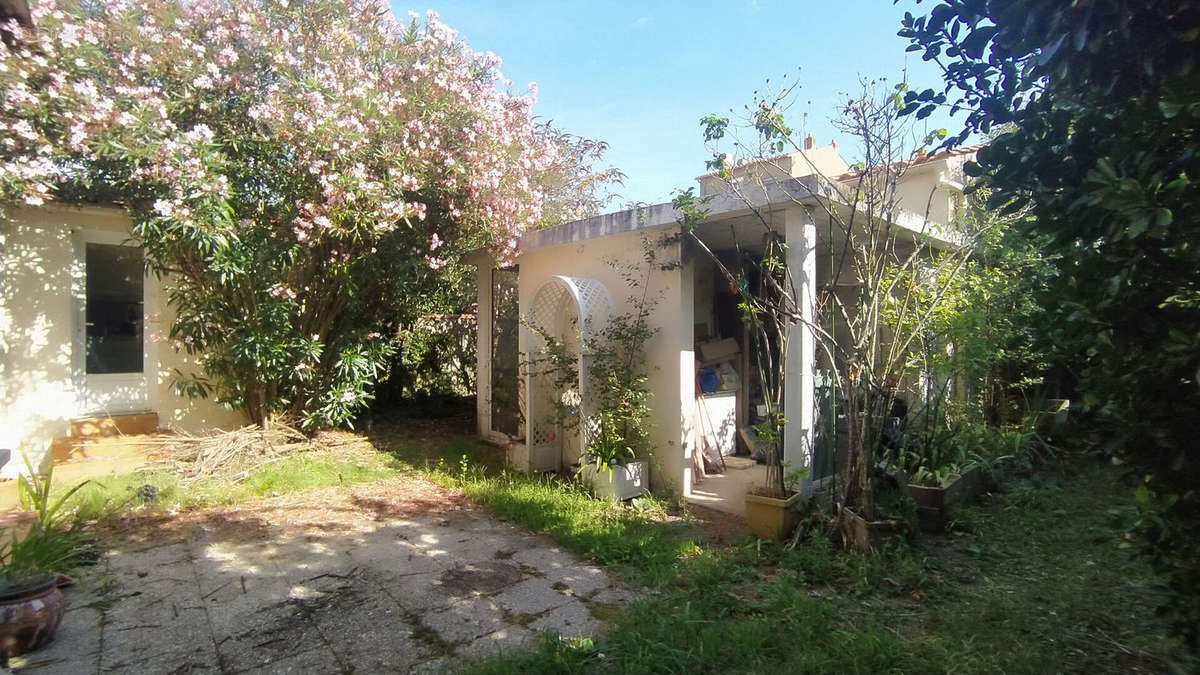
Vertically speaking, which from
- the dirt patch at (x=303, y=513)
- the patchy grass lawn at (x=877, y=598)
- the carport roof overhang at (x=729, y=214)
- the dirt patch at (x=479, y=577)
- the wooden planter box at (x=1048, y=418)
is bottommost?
the dirt patch at (x=479, y=577)

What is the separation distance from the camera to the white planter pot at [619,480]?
571 cm

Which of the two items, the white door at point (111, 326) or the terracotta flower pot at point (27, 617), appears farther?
the white door at point (111, 326)

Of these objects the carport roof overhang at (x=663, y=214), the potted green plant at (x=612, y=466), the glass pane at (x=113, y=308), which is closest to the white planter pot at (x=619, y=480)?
the potted green plant at (x=612, y=466)

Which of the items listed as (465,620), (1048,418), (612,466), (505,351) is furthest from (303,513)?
(1048,418)

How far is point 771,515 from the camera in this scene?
187 inches

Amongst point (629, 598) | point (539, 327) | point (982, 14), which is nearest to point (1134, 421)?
point (982, 14)

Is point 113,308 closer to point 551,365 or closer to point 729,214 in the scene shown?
point 551,365

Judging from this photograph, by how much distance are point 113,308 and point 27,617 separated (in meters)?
5.33

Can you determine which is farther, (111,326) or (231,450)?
(111,326)

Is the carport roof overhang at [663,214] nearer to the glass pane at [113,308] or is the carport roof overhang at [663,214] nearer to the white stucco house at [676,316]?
the white stucco house at [676,316]

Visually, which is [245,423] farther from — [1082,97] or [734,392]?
[1082,97]

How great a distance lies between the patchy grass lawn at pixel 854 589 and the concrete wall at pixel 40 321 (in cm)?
175

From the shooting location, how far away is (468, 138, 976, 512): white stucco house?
508 cm

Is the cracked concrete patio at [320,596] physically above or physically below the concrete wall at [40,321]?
below
